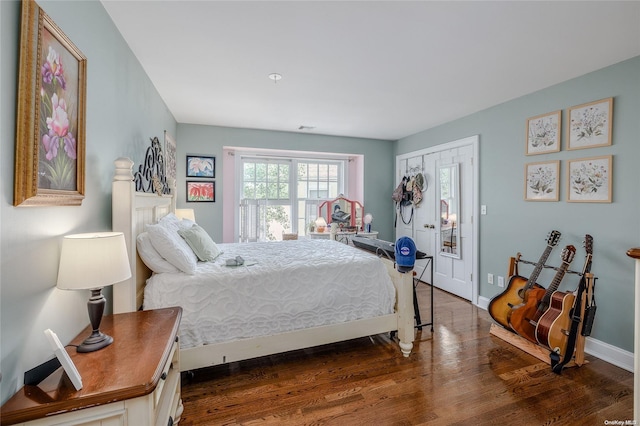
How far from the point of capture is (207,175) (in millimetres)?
4328

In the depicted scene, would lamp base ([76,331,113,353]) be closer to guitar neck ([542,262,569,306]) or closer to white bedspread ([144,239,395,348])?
white bedspread ([144,239,395,348])

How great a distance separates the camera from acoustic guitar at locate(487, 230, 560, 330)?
8.39ft

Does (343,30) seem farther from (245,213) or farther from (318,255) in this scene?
(245,213)

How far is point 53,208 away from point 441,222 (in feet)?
13.7

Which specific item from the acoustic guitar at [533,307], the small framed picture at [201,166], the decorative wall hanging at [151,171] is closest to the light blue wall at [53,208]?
the decorative wall hanging at [151,171]

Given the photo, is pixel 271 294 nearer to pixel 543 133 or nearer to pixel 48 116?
pixel 48 116

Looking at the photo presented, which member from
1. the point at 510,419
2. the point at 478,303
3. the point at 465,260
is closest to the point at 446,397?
the point at 510,419

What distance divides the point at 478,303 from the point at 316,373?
2.44m

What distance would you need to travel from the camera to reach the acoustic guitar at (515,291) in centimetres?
256

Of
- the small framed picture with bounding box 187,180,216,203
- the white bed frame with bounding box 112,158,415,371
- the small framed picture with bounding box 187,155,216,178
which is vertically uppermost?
the small framed picture with bounding box 187,155,216,178

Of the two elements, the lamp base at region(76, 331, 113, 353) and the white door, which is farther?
the white door

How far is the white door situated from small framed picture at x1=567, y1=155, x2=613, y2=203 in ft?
3.50

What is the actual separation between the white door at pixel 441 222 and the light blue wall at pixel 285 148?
374 mm

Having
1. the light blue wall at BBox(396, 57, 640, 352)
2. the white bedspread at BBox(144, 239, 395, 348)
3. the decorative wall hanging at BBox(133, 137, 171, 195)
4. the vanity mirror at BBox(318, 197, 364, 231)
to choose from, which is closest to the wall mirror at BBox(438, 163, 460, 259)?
the light blue wall at BBox(396, 57, 640, 352)
